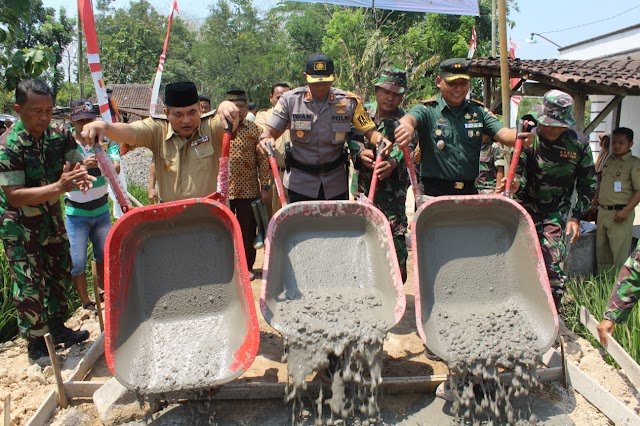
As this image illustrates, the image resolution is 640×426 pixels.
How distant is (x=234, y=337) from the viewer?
9.07 feet

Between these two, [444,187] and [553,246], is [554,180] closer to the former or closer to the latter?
[553,246]

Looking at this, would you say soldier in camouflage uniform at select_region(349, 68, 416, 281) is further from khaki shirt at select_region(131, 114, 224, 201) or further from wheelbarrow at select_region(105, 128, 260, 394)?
wheelbarrow at select_region(105, 128, 260, 394)

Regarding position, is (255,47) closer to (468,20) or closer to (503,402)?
(468,20)

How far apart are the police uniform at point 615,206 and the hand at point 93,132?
452 centimetres

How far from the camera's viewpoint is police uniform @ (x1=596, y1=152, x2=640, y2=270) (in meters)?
5.07

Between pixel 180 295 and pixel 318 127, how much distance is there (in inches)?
55.0

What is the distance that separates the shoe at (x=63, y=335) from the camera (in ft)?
11.7

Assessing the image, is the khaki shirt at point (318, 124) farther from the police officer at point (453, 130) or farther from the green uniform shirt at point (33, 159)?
the green uniform shirt at point (33, 159)

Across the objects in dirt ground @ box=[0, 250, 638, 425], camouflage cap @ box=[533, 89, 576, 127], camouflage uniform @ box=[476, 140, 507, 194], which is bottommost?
dirt ground @ box=[0, 250, 638, 425]

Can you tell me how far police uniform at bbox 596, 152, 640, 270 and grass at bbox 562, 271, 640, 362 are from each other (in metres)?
0.84

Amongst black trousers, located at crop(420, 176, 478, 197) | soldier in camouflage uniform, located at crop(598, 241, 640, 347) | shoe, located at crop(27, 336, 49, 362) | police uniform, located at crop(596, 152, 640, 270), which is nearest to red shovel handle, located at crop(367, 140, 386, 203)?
black trousers, located at crop(420, 176, 478, 197)

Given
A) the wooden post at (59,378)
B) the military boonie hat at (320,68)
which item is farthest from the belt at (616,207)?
the wooden post at (59,378)

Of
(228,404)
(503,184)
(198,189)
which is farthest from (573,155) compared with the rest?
(228,404)

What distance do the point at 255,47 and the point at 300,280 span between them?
3466cm
